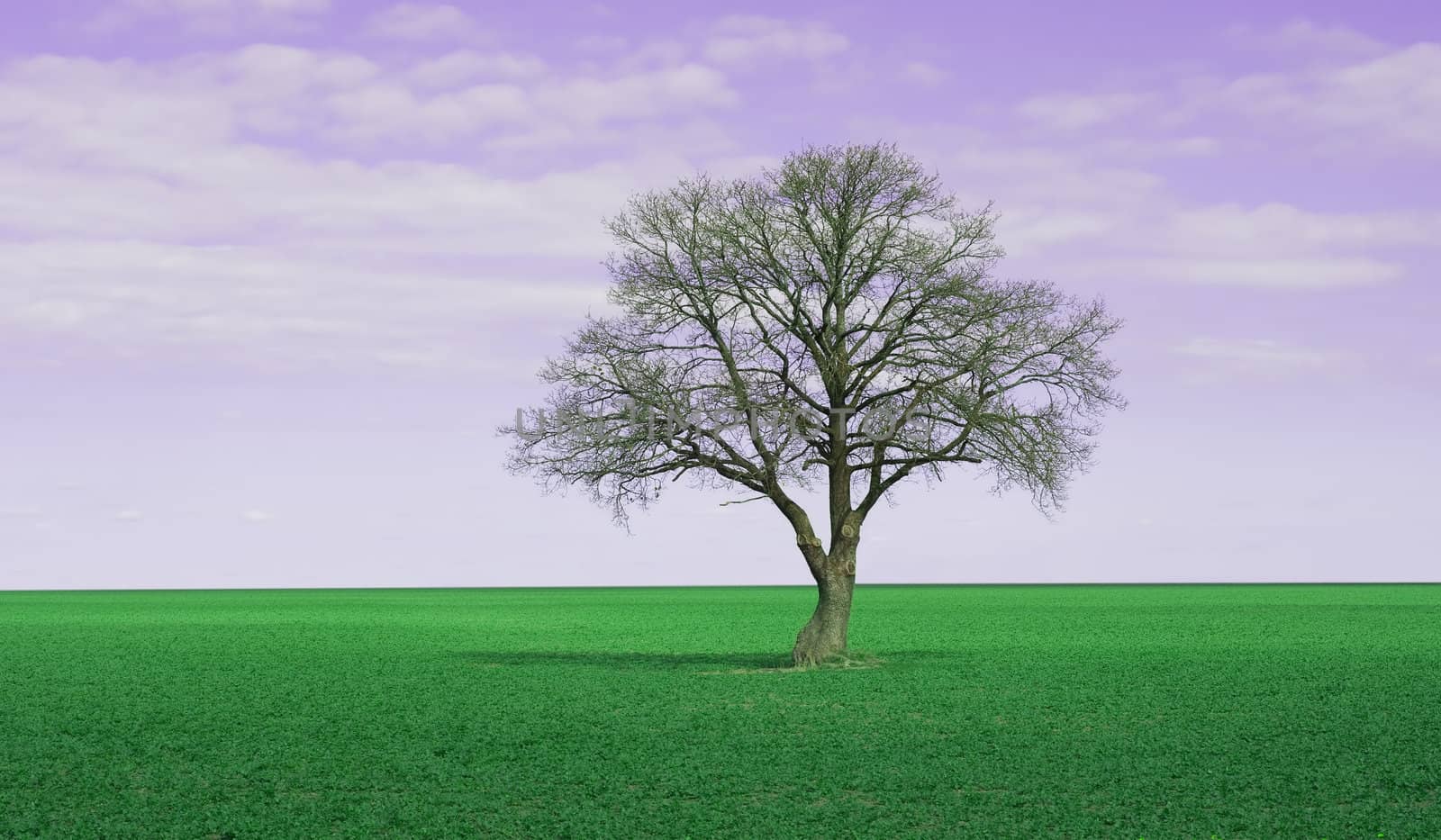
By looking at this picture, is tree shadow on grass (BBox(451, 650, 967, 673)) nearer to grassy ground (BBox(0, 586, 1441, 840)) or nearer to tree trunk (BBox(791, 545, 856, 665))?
grassy ground (BBox(0, 586, 1441, 840))

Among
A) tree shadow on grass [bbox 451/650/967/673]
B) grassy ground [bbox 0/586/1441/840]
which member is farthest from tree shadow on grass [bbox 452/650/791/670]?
grassy ground [bbox 0/586/1441/840]

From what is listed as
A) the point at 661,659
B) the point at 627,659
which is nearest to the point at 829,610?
the point at 661,659

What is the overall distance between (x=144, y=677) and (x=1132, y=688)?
2176cm

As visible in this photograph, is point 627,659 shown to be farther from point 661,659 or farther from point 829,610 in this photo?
point 829,610

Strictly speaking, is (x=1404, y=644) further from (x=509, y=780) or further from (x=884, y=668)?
(x=509, y=780)

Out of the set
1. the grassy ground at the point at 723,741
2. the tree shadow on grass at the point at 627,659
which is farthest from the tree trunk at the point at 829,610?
the tree shadow on grass at the point at 627,659

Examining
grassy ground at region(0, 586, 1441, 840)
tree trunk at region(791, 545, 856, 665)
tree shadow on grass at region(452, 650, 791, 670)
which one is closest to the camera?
grassy ground at region(0, 586, 1441, 840)

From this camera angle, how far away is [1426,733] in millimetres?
20766

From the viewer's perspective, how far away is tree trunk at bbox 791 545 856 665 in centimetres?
2898

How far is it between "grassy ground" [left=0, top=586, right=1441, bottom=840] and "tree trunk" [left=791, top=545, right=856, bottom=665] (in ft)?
3.17

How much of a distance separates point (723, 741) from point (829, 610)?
9.75 m

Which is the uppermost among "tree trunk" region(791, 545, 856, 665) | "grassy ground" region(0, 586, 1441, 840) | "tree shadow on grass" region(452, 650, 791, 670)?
"tree trunk" region(791, 545, 856, 665)

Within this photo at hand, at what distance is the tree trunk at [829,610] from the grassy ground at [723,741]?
3.17ft

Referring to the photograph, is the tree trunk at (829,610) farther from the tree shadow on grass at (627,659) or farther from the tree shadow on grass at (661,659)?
the tree shadow on grass at (627,659)
